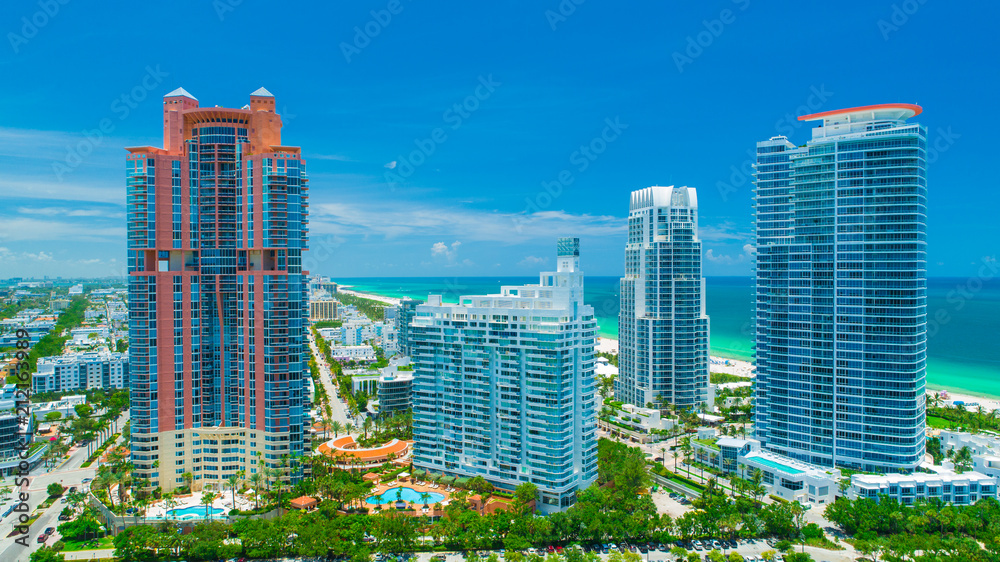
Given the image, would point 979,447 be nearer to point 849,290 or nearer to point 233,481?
point 849,290

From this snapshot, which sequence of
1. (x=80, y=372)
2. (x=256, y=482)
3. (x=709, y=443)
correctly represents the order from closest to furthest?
(x=256, y=482), (x=709, y=443), (x=80, y=372)

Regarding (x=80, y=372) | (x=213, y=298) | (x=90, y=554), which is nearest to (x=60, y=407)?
(x=80, y=372)

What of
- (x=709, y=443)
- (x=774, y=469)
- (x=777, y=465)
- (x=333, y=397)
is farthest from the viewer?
(x=333, y=397)

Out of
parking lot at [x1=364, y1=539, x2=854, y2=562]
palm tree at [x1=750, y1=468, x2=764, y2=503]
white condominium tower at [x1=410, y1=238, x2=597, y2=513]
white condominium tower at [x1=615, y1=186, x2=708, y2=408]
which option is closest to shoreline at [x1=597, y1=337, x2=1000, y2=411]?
white condominium tower at [x1=615, y1=186, x2=708, y2=408]

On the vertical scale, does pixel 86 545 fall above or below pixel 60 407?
below

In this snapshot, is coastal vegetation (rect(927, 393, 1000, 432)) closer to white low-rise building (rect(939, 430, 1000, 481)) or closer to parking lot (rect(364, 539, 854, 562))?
white low-rise building (rect(939, 430, 1000, 481))

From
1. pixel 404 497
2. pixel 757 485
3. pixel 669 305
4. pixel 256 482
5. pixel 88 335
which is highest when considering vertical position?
pixel 669 305

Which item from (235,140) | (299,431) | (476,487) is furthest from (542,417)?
(235,140)

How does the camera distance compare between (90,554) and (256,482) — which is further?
(256,482)
